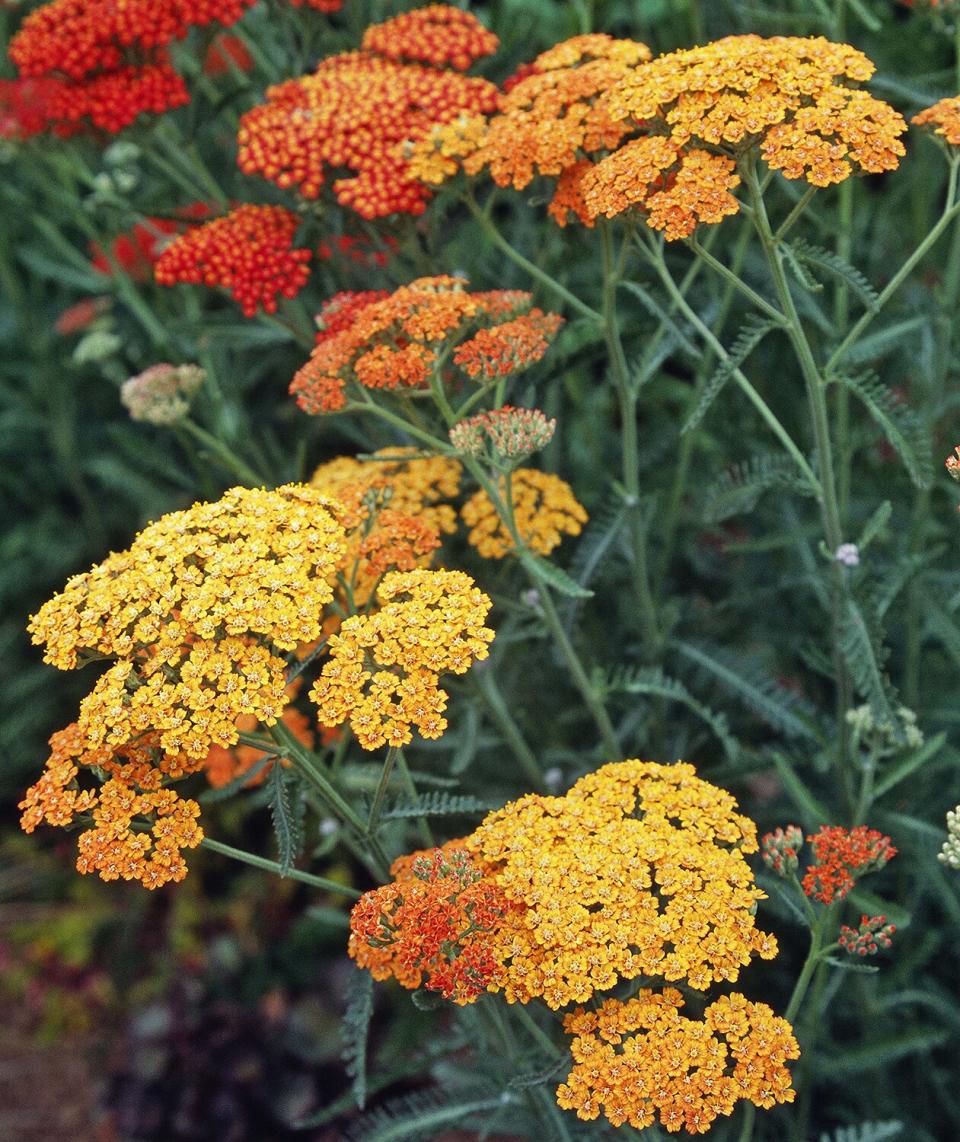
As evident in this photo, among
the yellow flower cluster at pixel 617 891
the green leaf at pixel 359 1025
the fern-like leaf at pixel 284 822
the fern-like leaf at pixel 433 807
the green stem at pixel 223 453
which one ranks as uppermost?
the green stem at pixel 223 453

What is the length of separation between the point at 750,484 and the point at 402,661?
1.00 metres

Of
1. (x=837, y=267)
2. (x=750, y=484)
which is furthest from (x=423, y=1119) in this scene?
(x=837, y=267)

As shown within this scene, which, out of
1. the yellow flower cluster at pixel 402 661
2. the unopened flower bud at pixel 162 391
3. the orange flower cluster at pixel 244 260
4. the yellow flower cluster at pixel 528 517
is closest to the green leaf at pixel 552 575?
the yellow flower cluster at pixel 528 517

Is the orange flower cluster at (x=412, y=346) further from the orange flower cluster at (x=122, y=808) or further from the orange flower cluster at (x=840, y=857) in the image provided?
the orange flower cluster at (x=840, y=857)

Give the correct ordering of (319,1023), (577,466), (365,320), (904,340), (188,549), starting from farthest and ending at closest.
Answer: (319,1023), (577,466), (904,340), (365,320), (188,549)

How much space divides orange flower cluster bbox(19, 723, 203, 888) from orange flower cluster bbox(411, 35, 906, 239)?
52.9 inches

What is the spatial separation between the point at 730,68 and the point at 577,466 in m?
1.61

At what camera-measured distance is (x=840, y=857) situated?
231 centimetres

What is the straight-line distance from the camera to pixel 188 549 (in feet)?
7.45

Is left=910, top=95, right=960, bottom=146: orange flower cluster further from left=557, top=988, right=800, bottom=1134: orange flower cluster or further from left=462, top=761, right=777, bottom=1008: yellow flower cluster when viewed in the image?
left=557, top=988, right=800, bottom=1134: orange flower cluster

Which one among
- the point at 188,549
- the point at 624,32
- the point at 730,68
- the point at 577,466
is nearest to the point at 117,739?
the point at 188,549

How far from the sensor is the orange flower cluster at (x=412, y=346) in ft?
8.51

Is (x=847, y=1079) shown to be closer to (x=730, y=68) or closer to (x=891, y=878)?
(x=891, y=878)

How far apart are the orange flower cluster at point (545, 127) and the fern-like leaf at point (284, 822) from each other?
1347mm
